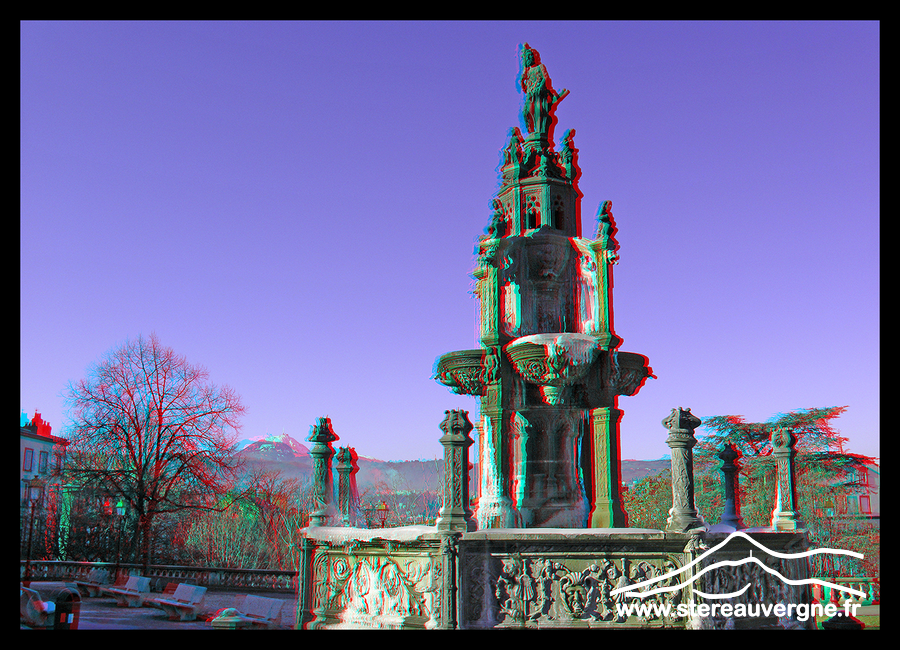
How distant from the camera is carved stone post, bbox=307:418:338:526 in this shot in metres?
13.1

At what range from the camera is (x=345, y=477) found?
14539mm

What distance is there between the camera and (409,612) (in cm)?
1117

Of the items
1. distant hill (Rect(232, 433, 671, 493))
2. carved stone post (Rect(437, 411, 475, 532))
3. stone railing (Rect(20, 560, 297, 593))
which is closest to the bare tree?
stone railing (Rect(20, 560, 297, 593))

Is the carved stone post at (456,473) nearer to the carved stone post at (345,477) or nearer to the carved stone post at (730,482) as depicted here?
the carved stone post at (345,477)

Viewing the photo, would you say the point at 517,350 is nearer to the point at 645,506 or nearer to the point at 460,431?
the point at 460,431

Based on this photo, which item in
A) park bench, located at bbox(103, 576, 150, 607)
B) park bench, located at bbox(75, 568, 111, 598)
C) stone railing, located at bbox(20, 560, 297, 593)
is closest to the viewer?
park bench, located at bbox(103, 576, 150, 607)

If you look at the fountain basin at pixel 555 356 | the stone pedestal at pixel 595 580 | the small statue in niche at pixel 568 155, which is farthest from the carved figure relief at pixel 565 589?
the small statue in niche at pixel 568 155

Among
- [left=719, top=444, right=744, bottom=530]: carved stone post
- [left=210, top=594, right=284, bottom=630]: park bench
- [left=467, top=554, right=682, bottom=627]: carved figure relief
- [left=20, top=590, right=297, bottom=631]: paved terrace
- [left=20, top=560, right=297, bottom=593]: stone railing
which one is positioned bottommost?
[left=20, top=590, right=297, bottom=631]: paved terrace

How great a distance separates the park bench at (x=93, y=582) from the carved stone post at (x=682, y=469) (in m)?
15.7

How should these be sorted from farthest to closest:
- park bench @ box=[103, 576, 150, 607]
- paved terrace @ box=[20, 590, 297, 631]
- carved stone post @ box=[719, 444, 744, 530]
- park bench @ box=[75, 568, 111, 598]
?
park bench @ box=[75, 568, 111, 598], park bench @ box=[103, 576, 150, 607], paved terrace @ box=[20, 590, 297, 631], carved stone post @ box=[719, 444, 744, 530]

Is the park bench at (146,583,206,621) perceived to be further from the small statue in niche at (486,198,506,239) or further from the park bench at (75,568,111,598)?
the small statue in niche at (486,198,506,239)

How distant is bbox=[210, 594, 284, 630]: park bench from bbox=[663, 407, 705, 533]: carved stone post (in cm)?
707
